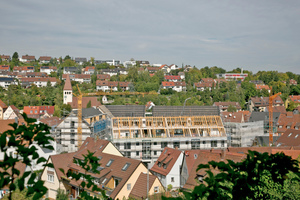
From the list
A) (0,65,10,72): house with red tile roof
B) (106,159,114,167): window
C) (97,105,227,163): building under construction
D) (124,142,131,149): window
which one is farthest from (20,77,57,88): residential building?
(106,159,114,167): window

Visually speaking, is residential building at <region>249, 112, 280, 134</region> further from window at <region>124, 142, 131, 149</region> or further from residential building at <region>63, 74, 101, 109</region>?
residential building at <region>63, 74, 101, 109</region>

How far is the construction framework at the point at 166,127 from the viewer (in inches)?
1535

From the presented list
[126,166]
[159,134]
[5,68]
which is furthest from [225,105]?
[5,68]

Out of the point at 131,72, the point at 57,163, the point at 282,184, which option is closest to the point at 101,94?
the point at 131,72

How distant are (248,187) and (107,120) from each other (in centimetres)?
3540

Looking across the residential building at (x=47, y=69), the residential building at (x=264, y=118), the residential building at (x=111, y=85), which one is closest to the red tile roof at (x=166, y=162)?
the residential building at (x=264, y=118)

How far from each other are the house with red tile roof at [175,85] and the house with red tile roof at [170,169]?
6865cm

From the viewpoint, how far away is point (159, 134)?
40094 mm

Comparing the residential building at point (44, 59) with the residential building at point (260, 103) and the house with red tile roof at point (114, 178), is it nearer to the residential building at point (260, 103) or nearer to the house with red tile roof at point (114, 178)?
the residential building at point (260, 103)

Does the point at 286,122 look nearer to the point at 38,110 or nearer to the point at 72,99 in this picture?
the point at 72,99

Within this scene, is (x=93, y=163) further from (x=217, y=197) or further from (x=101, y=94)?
(x=101, y=94)

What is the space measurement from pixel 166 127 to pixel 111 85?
5471 cm

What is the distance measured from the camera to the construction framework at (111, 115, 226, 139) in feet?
128

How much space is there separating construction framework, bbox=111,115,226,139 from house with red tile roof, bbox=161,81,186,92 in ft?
174
